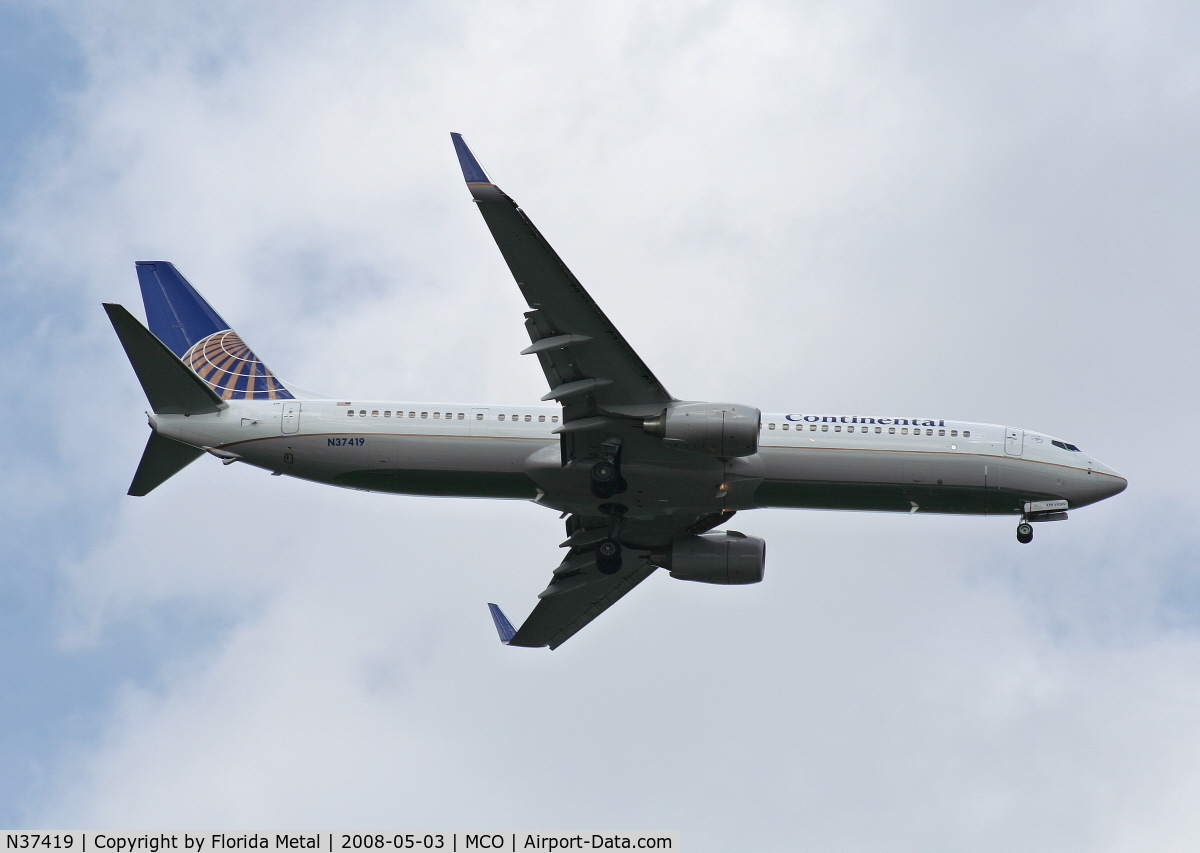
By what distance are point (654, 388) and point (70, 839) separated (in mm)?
18821

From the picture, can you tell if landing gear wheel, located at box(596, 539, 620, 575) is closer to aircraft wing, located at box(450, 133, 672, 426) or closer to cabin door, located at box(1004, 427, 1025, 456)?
aircraft wing, located at box(450, 133, 672, 426)

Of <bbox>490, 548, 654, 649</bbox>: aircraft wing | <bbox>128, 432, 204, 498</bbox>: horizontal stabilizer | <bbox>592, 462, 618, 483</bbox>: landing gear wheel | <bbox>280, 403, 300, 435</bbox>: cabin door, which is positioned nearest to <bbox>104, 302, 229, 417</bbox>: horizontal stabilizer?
<bbox>128, 432, 204, 498</bbox>: horizontal stabilizer

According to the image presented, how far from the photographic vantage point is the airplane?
40281 millimetres

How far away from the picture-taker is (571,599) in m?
50.0

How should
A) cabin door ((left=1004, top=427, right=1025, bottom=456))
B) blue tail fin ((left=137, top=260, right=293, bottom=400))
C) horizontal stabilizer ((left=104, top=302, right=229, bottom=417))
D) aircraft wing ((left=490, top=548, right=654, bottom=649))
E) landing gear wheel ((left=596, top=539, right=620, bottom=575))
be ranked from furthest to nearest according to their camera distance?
1. aircraft wing ((left=490, top=548, right=654, bottom=649))
2. blue tail fin ((left=137, top=260, right=293, bottom=400))
3. landing gear wheel ((left=596, top=539, right=620, bottom=575))
4. cabin door ((left=1004, top=427, right=1025, bottom=456))
5. horizontal stabilizer ((left=104, top=302, right=229, bottom=417))

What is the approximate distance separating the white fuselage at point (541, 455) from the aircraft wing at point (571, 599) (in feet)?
20.4

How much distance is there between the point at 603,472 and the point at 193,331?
611 inches

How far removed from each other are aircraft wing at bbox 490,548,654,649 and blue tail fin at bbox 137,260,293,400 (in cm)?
1188

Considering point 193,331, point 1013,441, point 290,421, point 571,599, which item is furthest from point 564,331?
point 193,331

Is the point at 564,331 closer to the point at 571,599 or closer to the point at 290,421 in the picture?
the point at 290,421

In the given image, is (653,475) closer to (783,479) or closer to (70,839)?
(783,479)

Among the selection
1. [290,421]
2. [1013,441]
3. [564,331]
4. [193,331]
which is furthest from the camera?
[193,331]

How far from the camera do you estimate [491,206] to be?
35.8 m

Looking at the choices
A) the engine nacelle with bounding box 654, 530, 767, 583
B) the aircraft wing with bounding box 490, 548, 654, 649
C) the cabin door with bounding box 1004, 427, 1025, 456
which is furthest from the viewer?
the aircraft wing with bounding box 490, 548, 654, 649
